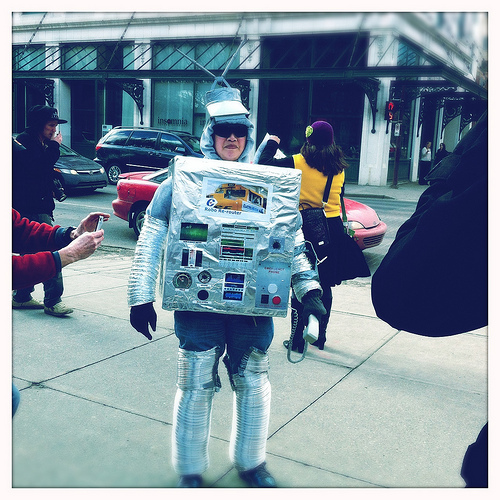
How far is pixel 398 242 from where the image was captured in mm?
1268

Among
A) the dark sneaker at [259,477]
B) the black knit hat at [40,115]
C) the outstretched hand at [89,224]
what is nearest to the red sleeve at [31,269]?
the outstretched hand at [89,224]

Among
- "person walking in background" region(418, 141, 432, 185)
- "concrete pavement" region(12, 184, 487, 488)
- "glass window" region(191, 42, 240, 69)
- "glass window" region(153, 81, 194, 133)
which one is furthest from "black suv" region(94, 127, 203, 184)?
"concrete pavement" region(12, 184, 487, 488)

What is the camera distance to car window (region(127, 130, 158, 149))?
54.6 feet

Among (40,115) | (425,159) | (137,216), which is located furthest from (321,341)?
(425,159)

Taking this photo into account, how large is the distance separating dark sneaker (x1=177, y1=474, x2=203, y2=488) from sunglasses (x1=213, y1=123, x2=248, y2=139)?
158 centimetres

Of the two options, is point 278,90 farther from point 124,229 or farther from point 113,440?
point 113,440

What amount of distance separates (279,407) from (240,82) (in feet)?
63.3

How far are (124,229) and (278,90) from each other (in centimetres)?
1308

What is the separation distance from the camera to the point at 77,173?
1448cm

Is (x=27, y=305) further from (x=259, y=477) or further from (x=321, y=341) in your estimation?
(x=259, y=477)

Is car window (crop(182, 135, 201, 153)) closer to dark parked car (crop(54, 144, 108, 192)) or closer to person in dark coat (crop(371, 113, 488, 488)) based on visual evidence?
dark parked car (crop(54, 144, 108, 192))

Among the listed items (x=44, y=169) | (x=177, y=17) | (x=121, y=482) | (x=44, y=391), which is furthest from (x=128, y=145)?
(x=121, y=482)

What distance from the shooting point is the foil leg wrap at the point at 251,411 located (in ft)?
8.46

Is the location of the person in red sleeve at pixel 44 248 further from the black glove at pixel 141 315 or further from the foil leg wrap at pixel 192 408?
the foil leg wrap at pixel 192 408
